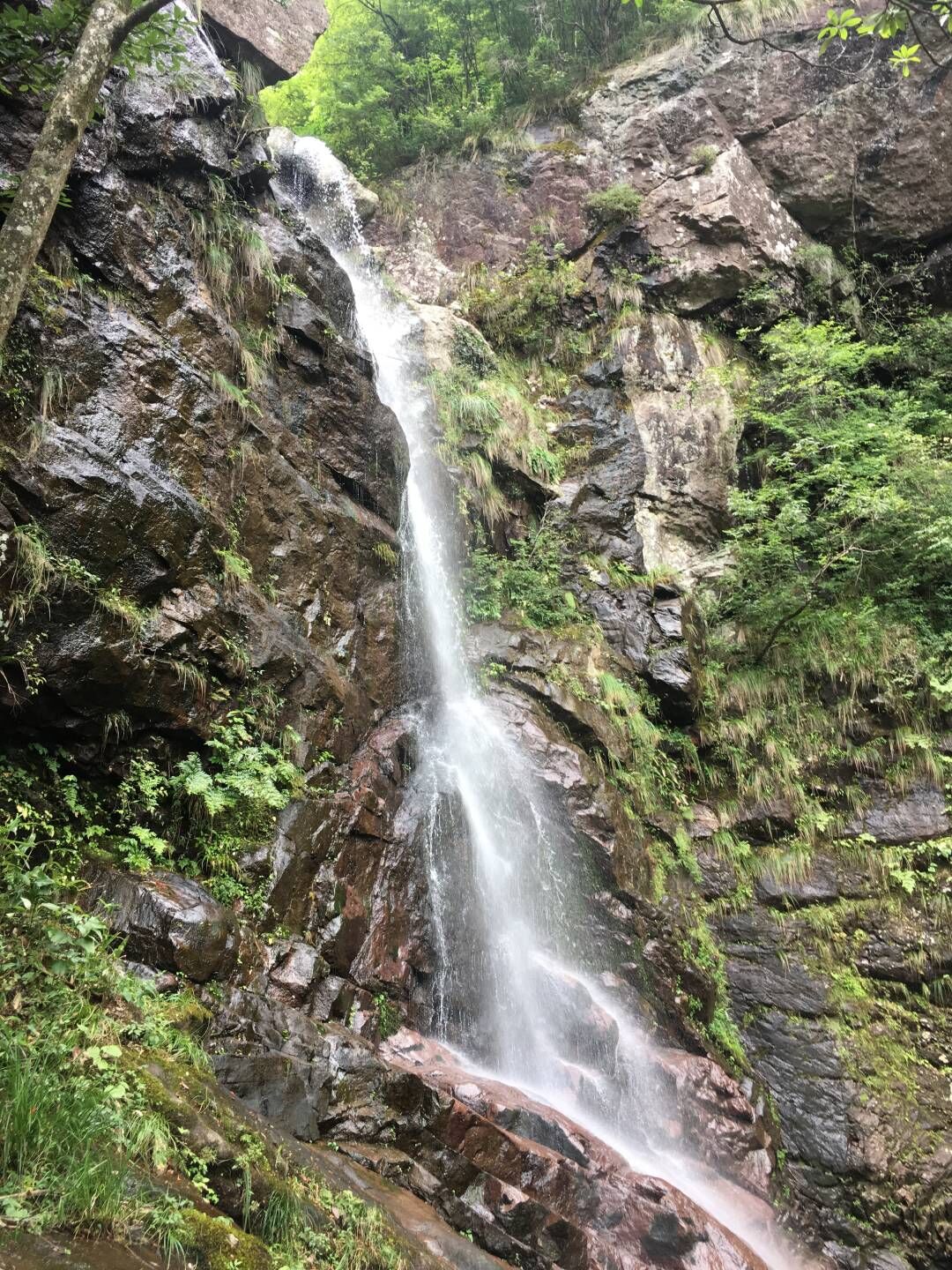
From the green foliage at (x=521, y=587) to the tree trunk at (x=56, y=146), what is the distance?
21.8ft

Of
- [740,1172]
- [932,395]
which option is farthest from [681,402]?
[740,1172]

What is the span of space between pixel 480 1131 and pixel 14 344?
624 centimetres

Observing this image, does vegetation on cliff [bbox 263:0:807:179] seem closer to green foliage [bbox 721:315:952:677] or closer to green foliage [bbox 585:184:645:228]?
green foliage [bbox 585:184:645:228]

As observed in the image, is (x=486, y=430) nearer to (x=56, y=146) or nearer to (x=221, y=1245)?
(x=56, y=146)

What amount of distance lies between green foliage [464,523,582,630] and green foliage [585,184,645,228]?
7807mm

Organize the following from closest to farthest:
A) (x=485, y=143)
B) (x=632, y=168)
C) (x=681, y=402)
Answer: (x=681, y=402) → (x=632, y=168) → (x=485, y=143)

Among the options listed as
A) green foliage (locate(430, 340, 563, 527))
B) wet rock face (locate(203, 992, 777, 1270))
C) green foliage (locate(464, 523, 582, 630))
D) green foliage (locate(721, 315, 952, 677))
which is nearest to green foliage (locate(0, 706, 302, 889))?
wet rock face (locate(203, 992, 777, 1270))

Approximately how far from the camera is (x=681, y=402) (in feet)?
41.7

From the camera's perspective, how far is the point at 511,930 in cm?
711

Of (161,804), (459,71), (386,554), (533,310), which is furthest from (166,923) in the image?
(459,71)

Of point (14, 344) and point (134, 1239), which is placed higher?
point (14, 344)

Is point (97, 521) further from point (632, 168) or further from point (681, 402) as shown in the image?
point (632, 168)

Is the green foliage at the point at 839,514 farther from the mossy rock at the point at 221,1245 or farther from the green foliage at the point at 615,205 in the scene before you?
the mossy rock at the point at 221,1245

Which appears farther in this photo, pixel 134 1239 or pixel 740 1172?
pixel 740 1172
